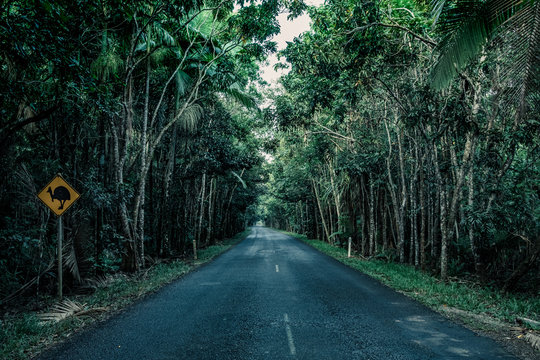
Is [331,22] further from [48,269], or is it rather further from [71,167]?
[48,269]

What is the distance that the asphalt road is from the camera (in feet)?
14.0

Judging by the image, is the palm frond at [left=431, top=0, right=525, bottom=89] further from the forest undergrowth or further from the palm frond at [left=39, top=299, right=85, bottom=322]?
the palm frond at [left=39, top=299, right=85, bottom=322]

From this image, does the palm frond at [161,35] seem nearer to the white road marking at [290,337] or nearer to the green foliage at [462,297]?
the white road marking at [290,337]

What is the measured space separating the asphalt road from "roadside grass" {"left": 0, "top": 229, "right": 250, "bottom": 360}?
0.42 metres

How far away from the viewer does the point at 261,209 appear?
395ft

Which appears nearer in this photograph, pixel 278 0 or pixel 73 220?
pixel 73 220

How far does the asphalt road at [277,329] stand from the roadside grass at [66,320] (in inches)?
16.6

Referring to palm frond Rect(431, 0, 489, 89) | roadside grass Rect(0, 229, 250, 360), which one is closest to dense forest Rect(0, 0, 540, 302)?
palm frond Rect(431, 0, 489, 89)

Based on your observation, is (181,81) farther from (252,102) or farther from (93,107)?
(93,107)

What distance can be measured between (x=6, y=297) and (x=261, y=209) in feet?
373

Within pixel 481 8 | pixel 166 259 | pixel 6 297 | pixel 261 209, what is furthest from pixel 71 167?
pixel 261 209

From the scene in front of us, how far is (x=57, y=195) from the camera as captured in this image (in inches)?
283

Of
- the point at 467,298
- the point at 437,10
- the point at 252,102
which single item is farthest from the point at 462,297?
the point at 252,102

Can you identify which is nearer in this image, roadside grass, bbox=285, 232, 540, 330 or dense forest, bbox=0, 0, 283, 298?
dense forest, bbox=0, 0, 283, 298
